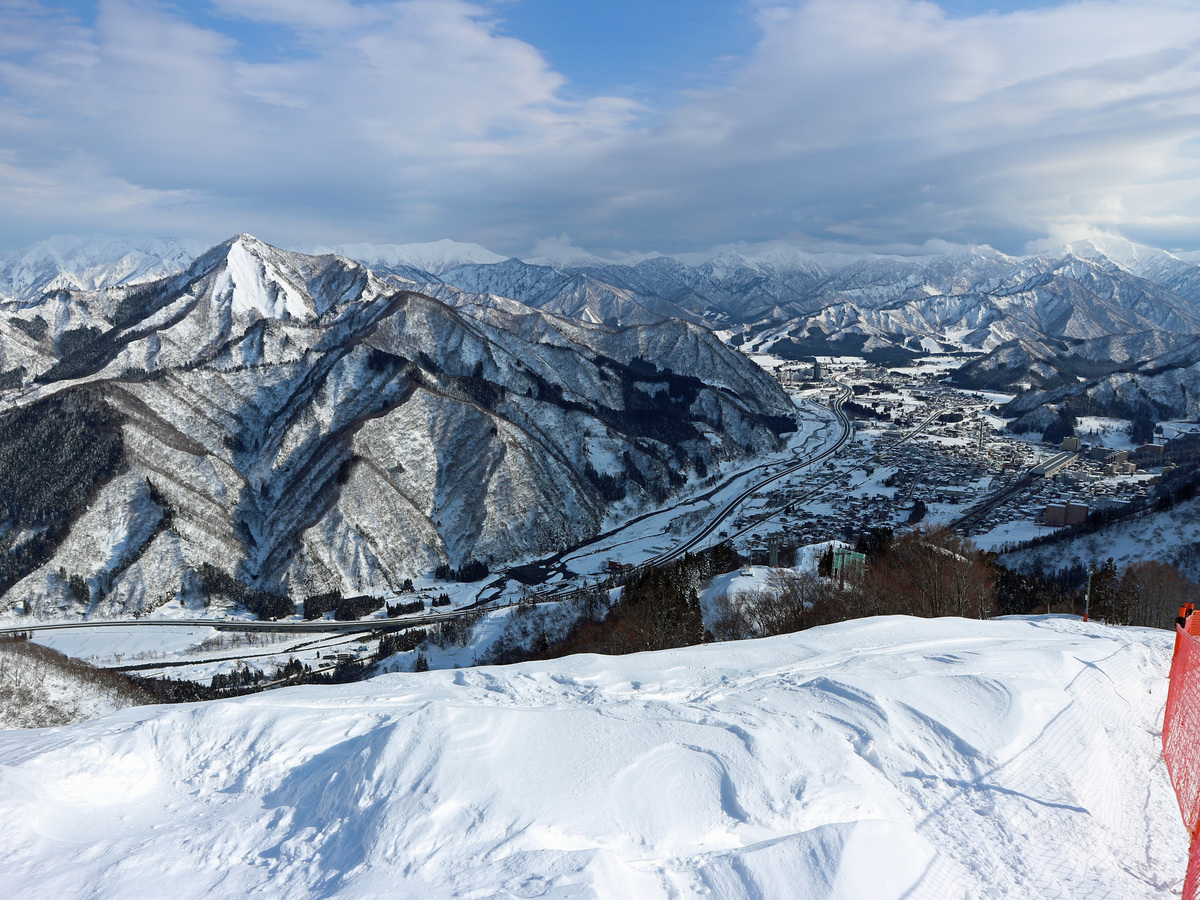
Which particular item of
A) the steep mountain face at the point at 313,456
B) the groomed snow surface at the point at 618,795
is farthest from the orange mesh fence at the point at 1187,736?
the steep mountain face at the point at 313,456

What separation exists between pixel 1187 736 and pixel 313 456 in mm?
109415

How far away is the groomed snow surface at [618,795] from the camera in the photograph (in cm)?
800

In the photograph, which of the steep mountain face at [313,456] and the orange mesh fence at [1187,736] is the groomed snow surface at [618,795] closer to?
the orange mesh fence at [1187,736]

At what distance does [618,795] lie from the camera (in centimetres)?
935

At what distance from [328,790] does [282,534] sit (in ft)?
302

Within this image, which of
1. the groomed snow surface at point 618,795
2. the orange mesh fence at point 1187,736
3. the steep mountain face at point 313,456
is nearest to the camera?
the groomed snow surface at point 618,795

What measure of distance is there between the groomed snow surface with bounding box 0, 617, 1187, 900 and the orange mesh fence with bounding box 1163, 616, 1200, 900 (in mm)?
290

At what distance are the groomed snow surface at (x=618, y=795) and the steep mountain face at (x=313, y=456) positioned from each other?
78487 mm

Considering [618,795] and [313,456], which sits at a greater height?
[313,456]

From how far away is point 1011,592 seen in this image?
160 ft

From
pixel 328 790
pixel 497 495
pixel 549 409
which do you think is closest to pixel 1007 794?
pixel 328 790

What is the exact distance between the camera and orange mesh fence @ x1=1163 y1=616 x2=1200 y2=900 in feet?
30.9

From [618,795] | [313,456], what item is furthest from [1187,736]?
[313,456]

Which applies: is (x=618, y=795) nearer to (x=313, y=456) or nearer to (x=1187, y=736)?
(x=1187, y=736)
